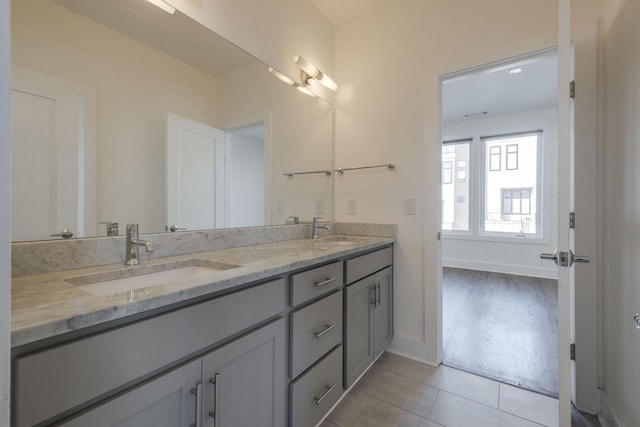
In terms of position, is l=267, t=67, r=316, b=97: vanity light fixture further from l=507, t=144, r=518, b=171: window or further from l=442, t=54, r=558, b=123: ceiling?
l=507, t=144, r=518, b=171: window

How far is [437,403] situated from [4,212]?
6.28 feet

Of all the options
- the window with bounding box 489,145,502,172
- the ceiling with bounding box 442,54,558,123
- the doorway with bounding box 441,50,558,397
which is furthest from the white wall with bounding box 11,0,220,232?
the window with bounding box 489,145,502,172

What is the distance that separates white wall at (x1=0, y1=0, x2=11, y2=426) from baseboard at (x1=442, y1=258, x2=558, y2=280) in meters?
5.49

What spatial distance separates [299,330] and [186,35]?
4.88 feet

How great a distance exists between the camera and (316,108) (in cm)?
228

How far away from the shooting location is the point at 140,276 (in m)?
1.04

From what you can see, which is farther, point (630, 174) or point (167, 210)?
point (167, 210)

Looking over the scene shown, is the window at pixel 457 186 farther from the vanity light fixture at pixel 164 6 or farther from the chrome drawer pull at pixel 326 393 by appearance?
the vanity light fixture at pixel 164 6

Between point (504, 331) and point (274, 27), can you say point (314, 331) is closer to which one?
point (274, 27)

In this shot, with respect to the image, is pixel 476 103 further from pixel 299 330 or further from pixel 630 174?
pixel 299 330

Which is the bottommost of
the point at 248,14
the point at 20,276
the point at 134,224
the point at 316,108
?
the point at 20,276

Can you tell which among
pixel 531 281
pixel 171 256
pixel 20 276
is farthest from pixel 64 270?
pixel 531 281

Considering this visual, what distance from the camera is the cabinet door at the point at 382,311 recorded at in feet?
5.90

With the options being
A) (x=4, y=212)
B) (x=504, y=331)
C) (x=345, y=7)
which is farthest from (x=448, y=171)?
(x=4, y=212)
